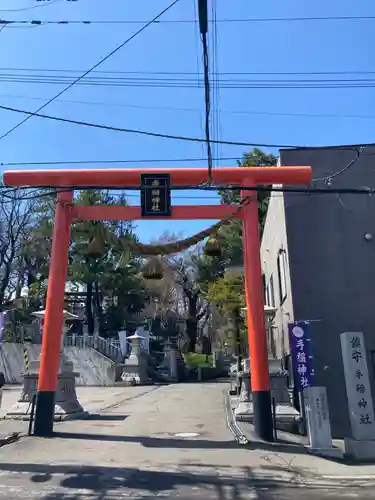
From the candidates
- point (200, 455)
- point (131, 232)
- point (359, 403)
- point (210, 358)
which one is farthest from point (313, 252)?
point (210, 358)

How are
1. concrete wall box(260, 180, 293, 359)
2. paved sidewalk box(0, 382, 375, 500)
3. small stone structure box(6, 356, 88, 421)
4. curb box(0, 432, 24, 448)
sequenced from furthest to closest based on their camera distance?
concrete wall box(260, 180, 293, 359) < small stone structure box(6, 356, 88, 421) < curb box(0, 432, 24, 448) < paved sidewalk box(0, 382, 375, 500)

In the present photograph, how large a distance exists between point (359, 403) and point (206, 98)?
691cm

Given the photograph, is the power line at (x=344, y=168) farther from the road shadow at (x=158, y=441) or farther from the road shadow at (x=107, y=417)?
the road shadow at (x=107, y=417)

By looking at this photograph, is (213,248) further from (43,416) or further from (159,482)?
(159,482)

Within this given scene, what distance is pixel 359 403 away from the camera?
31.8ft

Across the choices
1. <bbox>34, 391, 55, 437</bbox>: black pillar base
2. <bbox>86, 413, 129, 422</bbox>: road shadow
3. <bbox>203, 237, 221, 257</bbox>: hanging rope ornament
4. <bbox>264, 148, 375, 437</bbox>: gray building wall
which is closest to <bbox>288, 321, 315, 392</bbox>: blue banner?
<bbox>264, 148, 375, 437</bbox>: gray building wall

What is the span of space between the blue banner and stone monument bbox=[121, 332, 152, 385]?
19858 mm

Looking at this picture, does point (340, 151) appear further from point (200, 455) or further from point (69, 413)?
point (69, 413)

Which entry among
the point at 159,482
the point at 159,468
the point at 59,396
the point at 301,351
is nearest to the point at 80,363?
the point at 59,396

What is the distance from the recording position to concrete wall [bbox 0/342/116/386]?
101 ft

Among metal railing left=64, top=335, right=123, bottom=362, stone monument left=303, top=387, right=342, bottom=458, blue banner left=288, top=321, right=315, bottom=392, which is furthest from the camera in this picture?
metal railing left=64, top=335, right=123, bottom=362

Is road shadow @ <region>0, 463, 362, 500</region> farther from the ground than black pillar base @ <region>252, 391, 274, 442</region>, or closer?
closer

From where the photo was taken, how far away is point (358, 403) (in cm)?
970

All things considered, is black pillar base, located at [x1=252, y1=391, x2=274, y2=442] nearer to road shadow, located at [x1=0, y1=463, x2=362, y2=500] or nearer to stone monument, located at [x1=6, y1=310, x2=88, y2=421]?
road shadow, located at [x1=0, y1=463, x2=362, y2=500]
